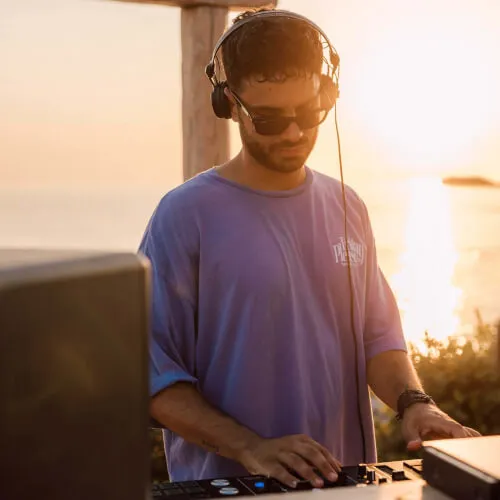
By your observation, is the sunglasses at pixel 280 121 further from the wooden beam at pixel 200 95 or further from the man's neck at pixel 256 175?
the wooden beam at pixel 200 95

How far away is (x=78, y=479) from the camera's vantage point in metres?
0.81

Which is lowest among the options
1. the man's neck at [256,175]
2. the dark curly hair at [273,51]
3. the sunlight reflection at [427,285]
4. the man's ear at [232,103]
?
the sunlight reflection at [427,285]

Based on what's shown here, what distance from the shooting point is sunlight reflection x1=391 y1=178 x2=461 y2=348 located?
228 inches

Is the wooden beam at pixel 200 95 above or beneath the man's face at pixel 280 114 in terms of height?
above

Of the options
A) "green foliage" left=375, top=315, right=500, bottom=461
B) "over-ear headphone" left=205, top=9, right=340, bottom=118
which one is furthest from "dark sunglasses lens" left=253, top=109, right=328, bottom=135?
"green foliage" left=375, top=315, right=500, bottom=461

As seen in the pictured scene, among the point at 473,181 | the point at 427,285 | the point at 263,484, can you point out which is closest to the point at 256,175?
the point at 263,484

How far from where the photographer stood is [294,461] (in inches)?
60.6

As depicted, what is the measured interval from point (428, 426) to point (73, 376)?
4.11ft

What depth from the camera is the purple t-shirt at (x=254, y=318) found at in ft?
6.56

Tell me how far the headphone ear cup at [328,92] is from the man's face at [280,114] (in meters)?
0.04

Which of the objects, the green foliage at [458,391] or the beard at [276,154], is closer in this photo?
the beard at [276,154]

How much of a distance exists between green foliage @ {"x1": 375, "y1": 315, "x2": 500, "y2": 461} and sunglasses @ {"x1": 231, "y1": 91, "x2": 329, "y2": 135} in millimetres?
3577

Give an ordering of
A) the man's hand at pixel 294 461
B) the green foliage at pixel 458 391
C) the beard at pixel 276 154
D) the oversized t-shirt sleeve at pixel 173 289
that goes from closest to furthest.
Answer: the man's hand at pixel 294 461
the oversized t-shirt sleeve at pixel 173 289
the beard at pixel 276 154
the green foliage at pixel 458 391

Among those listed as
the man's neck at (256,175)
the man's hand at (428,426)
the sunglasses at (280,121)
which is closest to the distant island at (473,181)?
the man's neck at (256,175)
